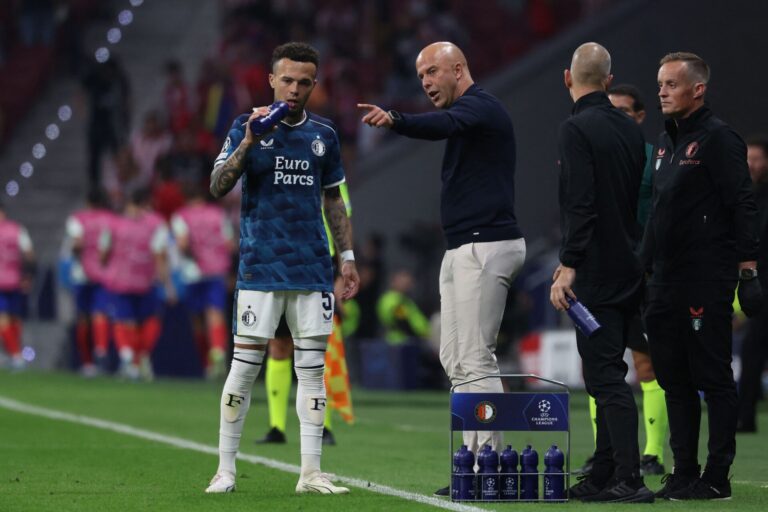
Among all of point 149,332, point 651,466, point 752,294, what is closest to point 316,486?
point 752,294

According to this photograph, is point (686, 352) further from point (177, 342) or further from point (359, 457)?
point (177, 342)

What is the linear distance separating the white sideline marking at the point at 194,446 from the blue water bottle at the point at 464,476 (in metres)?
0.07

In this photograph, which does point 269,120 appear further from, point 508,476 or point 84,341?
point 84,341

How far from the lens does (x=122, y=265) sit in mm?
22625

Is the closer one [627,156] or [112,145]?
[627,156]

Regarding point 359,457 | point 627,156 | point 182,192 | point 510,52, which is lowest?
point 359,457

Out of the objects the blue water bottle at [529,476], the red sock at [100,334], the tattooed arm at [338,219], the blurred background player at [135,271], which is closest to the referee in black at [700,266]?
the blue water bottle at [529,476]

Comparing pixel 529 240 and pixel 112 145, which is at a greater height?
pixel 112 145

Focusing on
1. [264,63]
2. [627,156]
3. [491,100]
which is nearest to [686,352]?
[627,156]

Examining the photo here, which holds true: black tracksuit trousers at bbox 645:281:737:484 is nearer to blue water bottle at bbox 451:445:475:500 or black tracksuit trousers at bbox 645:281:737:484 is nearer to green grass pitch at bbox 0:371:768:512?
green grass pitch at bbox 0:371:768:512

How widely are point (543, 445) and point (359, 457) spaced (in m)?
1.47

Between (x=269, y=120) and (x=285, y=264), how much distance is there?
2.49ft

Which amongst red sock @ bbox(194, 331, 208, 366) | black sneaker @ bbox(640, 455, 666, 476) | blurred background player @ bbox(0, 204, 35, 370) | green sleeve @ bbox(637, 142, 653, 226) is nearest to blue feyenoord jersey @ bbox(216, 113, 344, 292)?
green sleeve @ bbox(637, 142, 653, 226)

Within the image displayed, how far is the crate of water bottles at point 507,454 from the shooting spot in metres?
7.95
